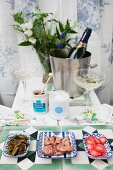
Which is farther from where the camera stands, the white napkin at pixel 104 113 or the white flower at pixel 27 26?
the white flower at pixel 27 26

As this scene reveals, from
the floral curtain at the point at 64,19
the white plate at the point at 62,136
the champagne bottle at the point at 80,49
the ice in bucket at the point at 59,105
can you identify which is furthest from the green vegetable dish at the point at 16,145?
the floral curtain at the point at 64,19

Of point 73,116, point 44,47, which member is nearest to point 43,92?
point 73,116

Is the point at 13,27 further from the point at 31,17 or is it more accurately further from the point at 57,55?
the point at 57,55

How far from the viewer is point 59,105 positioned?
0.89 meters

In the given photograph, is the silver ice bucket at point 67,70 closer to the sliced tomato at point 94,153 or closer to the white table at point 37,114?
the white table at point 37,114

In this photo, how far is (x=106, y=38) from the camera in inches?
50.8

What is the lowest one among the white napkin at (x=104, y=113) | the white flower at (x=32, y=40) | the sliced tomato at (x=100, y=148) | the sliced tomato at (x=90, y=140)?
the white napkin at (x=104, y=113)

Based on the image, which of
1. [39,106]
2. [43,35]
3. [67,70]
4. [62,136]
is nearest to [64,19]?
[43,35]

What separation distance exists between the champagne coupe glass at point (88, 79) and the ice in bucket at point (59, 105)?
112 mm

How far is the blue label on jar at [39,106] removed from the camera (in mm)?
951

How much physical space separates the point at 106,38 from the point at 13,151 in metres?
0.87

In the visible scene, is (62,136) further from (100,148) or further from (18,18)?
(18,18)

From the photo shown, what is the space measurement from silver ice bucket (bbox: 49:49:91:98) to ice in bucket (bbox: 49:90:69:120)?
12 cm

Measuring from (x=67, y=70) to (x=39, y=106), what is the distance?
0.21 meters
